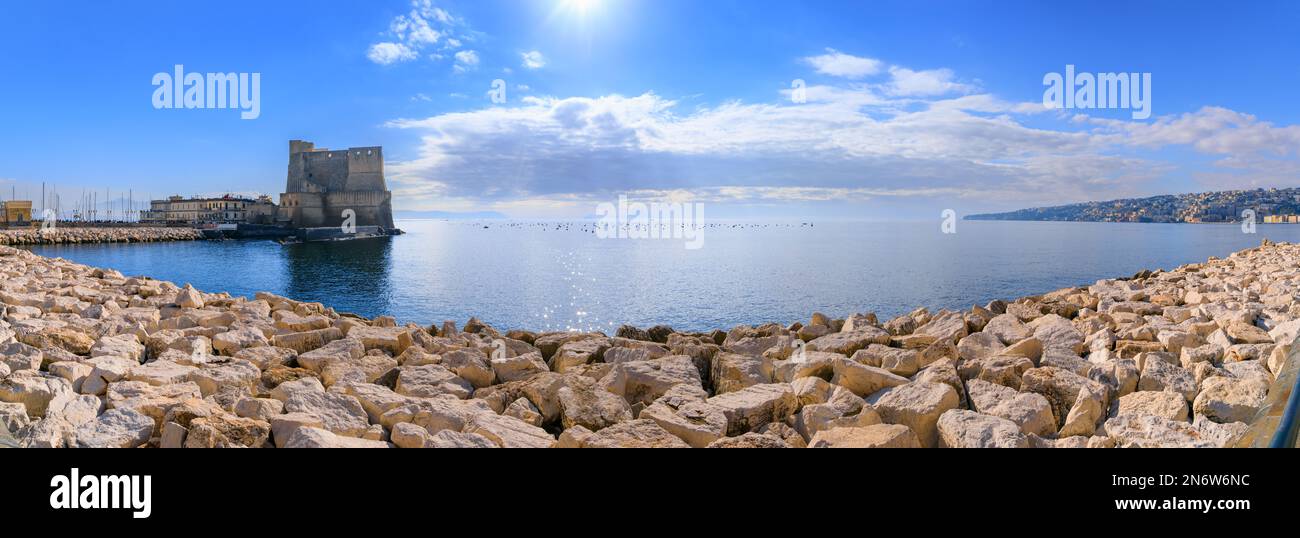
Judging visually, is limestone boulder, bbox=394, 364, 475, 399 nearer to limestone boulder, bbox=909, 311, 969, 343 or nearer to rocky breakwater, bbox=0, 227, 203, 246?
limestone boulder, bbox=909, 311, 969, 343

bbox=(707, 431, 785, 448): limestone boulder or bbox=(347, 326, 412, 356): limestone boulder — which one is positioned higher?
bbox=(347, 326, 412, 356): limestone boulder

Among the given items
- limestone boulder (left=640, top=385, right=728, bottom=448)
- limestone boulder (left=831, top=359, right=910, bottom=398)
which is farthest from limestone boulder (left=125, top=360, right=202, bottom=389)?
limestone boulder (left=831, top=359, right=910, bottom=398)

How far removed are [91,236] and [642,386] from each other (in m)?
64.8

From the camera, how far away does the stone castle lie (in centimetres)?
6275

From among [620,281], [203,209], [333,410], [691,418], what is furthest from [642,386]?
[203,209]

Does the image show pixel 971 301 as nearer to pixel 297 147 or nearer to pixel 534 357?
pixel 534 357

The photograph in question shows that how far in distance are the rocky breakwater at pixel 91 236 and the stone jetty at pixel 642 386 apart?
5265cm

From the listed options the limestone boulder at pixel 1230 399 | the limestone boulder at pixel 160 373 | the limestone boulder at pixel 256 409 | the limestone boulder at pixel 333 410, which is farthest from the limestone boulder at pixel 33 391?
the limestone boulder at pixel 1230 399

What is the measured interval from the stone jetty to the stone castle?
60551 mm

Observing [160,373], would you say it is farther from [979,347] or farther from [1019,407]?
[979,347]

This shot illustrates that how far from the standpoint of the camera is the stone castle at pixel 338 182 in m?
62.8

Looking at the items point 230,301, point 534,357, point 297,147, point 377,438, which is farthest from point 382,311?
point 297,147

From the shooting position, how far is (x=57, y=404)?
12.9 ft
